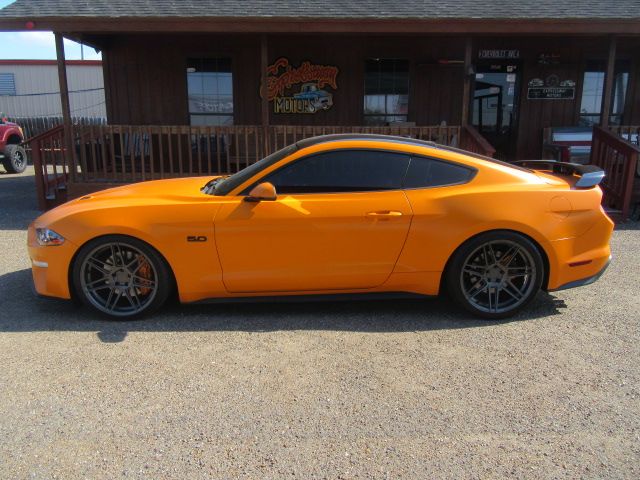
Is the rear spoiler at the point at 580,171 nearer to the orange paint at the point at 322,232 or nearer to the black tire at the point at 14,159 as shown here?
the orange paint at the point at 322,232

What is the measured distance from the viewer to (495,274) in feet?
14.1

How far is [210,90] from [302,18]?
3.60m

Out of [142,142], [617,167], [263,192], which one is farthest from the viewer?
[142,142]

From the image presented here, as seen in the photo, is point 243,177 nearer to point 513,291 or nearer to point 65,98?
point 513,291

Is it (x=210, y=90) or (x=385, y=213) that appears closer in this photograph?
(x=385, y=213)

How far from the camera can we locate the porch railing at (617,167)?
7.96 m

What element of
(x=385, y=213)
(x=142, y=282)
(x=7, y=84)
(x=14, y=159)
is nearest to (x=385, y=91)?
(x=385, y=213)

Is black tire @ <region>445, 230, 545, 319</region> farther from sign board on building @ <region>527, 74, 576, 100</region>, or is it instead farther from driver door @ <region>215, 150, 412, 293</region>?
sign board on building @ <region>527, 74, 576, 100</region>

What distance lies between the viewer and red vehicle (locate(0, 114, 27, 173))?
50.3 ft

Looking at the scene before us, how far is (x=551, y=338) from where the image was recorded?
13.0 ft

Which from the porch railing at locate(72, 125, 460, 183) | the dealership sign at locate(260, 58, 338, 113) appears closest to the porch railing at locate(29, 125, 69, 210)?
the porch railing at locate(72, 125, 460, 183)

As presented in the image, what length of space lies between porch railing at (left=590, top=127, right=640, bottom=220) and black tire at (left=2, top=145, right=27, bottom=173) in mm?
14710

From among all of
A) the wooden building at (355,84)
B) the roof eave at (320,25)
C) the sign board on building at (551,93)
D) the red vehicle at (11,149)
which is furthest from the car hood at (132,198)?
the red vehicle at (11,149)

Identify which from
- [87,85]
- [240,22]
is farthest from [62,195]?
[87,85]
